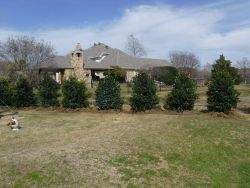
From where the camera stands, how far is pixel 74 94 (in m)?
19.1

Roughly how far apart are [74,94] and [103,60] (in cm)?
3388

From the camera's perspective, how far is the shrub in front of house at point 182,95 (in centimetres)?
1716

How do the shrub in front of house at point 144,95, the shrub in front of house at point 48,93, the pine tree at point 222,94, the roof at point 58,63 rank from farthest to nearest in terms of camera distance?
1. the roof at point 58,63
2. the shrub in front of house at point 48,93
3. the shrub in front of house at point 144,95
4. the pine tree at point 222,94

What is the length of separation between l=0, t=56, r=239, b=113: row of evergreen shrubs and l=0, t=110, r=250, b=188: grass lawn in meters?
1.86

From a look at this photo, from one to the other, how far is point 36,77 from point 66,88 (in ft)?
60.7

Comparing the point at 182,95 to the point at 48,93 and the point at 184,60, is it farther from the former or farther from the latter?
the point at 184,60

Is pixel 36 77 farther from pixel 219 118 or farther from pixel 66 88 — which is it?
pixel 219 118

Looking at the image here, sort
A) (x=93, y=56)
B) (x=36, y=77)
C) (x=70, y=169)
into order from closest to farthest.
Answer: (x=70, y=169) < (x=36, y=77) < (x=93, y=56)

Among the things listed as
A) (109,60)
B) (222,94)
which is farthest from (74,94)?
(109,60)

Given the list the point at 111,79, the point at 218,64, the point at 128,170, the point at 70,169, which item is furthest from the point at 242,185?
the point at 218,64

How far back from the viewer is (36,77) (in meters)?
36.8

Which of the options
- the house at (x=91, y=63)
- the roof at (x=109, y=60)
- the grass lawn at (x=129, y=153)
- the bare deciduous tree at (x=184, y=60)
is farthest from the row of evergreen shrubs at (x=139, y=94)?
the bare deciduous tree at (x=184, y=60)

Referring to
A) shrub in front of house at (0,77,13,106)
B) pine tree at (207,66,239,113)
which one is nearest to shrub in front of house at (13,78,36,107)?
shrub in front of house at (0,77,13,106)

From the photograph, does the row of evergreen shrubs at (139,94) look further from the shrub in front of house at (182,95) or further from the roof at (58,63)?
the roof at (58,63)
